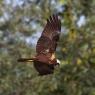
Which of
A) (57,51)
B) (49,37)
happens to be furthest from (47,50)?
(57,51)

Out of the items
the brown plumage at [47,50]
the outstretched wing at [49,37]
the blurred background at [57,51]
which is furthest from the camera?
the blurred background at [57,51]

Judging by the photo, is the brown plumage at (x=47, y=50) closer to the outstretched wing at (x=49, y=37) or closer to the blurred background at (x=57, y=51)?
the outstretched wing at (x=49, y=37)

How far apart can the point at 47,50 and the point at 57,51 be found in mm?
5161

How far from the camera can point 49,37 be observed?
4.27m

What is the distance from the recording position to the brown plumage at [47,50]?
12.0ft

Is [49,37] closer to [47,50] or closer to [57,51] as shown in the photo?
[47,50]

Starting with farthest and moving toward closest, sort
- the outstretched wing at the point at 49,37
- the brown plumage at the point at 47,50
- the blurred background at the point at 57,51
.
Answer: the blurred background at the point at 57,51 → the outstretched wing at the point at 49,37 → the brown plumage at the point at 47,50

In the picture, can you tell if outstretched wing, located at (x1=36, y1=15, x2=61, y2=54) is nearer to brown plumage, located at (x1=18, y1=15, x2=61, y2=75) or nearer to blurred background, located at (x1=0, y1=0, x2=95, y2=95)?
brown plumage, located at (x1=18, y1=15, x2=61, y2=75)

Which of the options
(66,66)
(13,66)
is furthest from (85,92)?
(13,66)

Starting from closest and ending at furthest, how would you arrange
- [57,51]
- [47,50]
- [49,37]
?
[47,50] < [49,37] < [57,51]

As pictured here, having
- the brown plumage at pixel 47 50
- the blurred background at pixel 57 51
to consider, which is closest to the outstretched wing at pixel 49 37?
the brown plumage at pixel 47 50

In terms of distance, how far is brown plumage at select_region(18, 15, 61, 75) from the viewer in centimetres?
366

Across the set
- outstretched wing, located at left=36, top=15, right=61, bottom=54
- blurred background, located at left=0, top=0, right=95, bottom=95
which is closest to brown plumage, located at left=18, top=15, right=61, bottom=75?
outstretched wing, located at left=36, top=15, right=61, bottom=54

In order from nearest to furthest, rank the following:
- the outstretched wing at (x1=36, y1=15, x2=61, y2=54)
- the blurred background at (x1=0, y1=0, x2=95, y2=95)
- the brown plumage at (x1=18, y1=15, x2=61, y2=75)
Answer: the brown plumage at (x1=18, y1=15, x2=61, y2=75) < the outstretched wing at (x1=36, y1=15, x2=61, y2=54) < the blurred background at (x1=0, y1=0, x2=95, y2=95)
